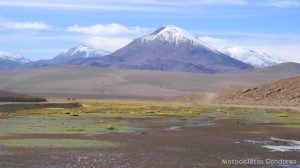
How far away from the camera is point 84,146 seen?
3164 cm

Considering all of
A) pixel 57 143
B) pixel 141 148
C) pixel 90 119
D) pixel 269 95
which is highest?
pixel 269 95

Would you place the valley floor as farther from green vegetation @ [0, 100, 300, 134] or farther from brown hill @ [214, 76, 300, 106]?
brown hill @ [214, 76, 300, 106]

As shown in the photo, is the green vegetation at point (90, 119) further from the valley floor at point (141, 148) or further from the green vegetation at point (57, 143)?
the green vegetation at point (57, 143)

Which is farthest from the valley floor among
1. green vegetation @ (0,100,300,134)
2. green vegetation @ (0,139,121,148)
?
green vegetation @ (0,100,300,134)

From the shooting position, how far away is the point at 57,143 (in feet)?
107

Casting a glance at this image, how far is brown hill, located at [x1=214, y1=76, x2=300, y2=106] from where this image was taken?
378ft

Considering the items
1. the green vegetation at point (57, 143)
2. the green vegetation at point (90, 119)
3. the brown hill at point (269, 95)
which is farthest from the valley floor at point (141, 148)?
the brown hill at point (269, 95)

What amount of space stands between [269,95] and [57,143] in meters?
95.9

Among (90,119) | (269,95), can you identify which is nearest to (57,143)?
(90,119)

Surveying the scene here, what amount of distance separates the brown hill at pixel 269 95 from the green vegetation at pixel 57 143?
8049 centimetres

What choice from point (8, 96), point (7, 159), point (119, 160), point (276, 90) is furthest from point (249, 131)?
point (276, 90)

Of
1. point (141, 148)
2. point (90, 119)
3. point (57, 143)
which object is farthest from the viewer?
point (90, 119)

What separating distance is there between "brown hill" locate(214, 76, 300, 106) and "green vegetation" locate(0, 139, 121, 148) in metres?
80.5

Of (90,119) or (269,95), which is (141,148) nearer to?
(90,119)
